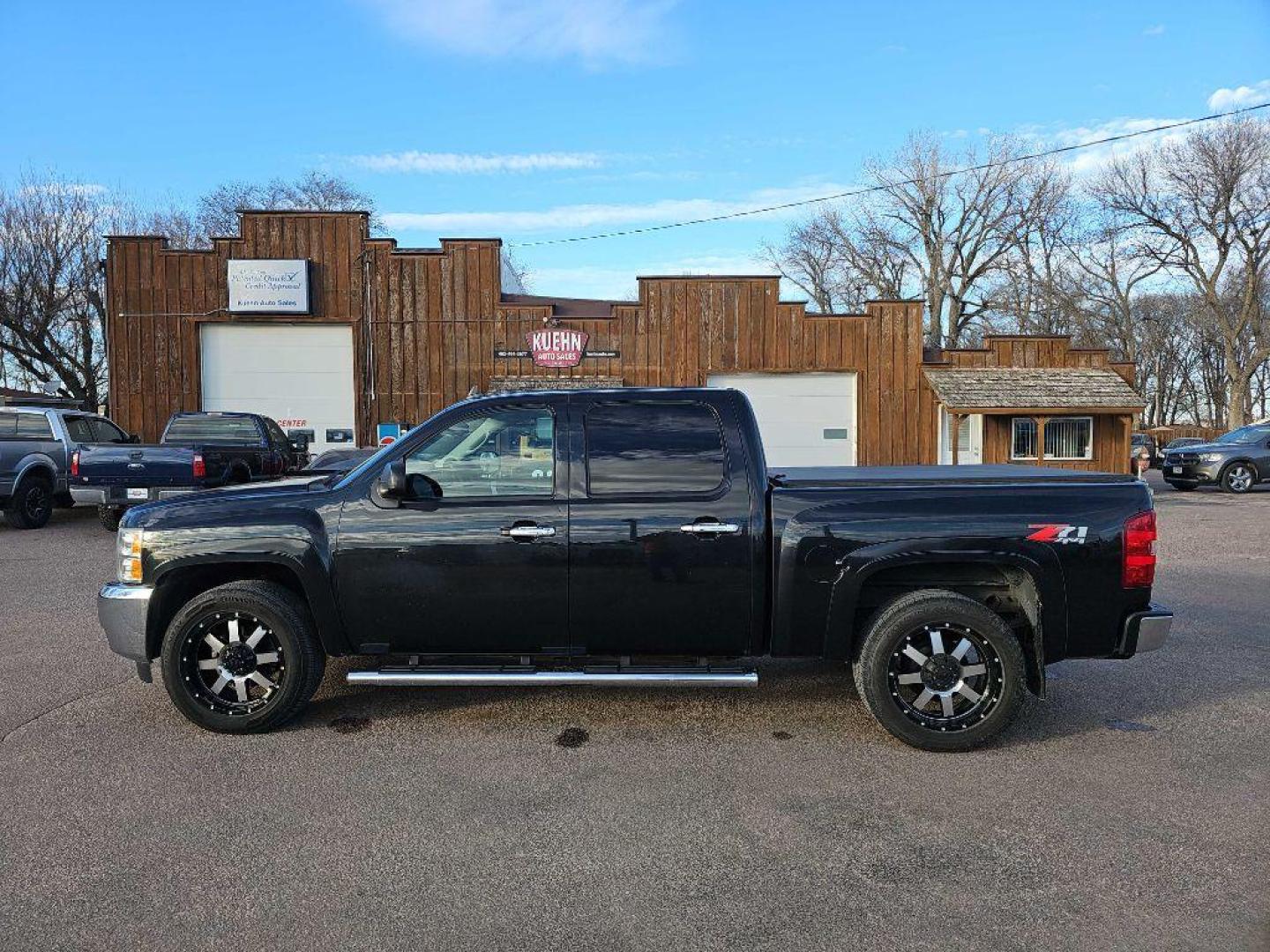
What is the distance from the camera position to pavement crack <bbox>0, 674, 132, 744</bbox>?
184 inches

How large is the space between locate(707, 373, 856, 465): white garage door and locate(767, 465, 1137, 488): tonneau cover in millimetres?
18473

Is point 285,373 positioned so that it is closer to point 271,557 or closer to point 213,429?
point 213,429

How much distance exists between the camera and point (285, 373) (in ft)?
74.5

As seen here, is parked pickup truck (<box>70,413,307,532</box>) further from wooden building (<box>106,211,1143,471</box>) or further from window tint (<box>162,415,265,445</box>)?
wooden building (<box>106,211,1143,471</box>)

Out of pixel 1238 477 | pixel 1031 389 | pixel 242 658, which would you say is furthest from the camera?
pixel 1031 389

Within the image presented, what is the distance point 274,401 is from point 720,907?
22.2m

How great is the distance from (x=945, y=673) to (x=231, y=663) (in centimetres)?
366

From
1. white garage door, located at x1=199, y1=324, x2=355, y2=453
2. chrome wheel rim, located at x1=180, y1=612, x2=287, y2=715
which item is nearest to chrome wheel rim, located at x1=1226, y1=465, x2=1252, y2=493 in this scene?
white garage door, located at x1=199, y1=324, x2=355, y2=453

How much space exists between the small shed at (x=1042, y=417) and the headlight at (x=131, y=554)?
21.5 meters

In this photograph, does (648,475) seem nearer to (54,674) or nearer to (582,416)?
(582,416)

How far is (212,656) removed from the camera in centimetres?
458

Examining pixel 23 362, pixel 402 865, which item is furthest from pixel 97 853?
pixel 23 362

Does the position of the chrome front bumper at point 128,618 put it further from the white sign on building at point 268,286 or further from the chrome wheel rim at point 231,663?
the white sign on building at point 268,286

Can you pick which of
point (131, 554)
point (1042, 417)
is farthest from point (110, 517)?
point (1042, 417)
